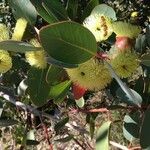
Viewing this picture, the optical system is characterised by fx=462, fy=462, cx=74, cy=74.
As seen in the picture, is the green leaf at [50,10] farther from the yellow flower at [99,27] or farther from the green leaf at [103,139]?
the green leaf at [103,139]

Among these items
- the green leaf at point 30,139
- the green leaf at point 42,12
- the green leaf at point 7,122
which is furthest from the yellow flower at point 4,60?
the green leaf at point 30,139

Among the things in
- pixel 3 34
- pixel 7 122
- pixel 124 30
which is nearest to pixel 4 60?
pixel 3 34

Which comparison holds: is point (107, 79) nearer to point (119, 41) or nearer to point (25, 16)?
point (119, 41)

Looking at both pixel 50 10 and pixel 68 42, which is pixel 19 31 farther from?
pixel 68 42

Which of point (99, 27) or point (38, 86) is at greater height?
point (99, 27)

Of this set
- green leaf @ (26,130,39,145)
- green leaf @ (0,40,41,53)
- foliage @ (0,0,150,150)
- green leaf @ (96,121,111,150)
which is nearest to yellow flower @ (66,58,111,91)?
foliage @ (0,0,150,150)

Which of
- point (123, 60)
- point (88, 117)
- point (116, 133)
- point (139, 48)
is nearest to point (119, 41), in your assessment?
point (123, 60)
